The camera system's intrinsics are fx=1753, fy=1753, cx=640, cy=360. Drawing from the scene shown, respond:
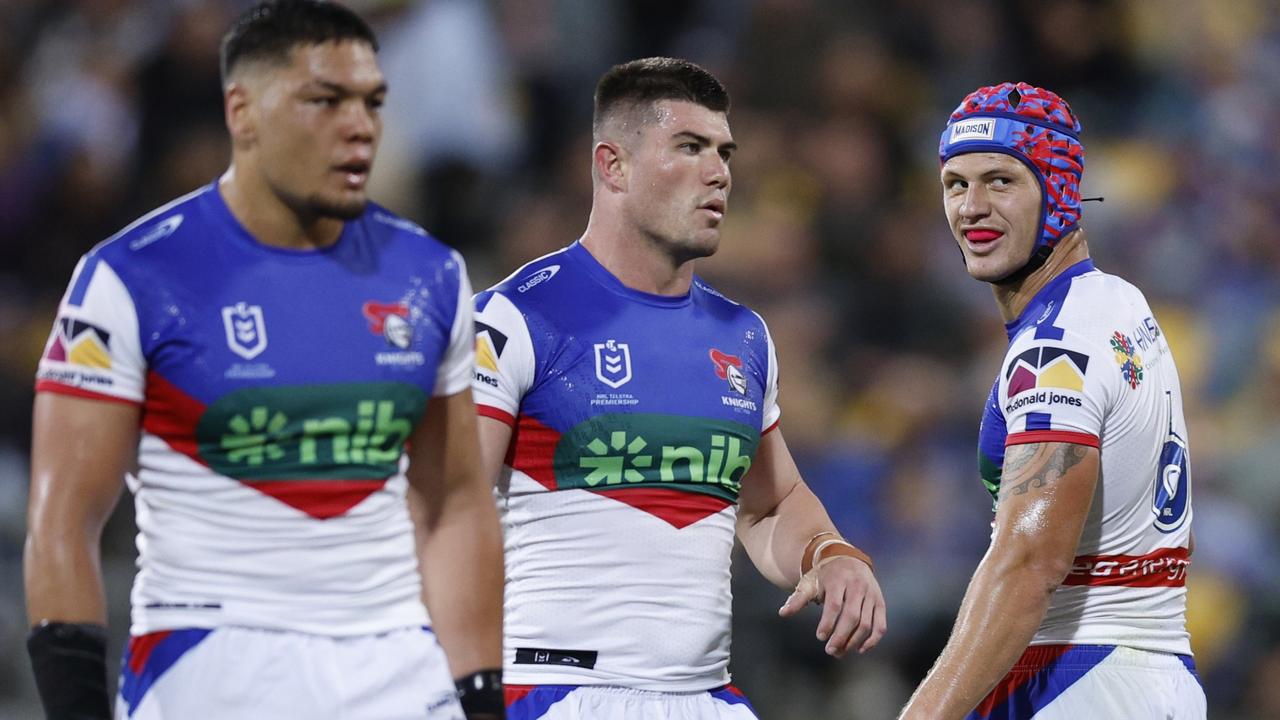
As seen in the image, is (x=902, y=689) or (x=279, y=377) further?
(x=902, y=689)

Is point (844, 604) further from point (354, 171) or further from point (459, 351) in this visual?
point (354, 171)

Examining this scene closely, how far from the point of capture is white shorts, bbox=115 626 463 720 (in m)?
3.95

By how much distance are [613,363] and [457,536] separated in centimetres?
107

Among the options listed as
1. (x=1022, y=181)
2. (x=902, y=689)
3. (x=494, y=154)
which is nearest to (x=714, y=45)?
(x=494, y=154)

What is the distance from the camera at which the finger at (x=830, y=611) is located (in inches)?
201

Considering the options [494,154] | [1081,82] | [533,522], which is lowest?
[533,522]

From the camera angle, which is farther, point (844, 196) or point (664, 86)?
point (844, 196)

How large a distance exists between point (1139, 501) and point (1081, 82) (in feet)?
27.7

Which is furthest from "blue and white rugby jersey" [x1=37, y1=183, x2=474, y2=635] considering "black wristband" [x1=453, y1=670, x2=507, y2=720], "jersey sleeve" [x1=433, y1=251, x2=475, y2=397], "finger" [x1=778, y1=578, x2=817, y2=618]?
"finger" [x1=778, y1=578, x2=817, y2=618]

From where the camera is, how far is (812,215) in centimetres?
1174

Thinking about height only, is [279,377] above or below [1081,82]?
below

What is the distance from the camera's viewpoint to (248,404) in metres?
3.98

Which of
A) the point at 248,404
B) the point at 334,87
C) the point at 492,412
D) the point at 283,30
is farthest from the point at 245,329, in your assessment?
the point at 492,412

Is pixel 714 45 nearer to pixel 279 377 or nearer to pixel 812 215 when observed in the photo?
pixel 812 215
